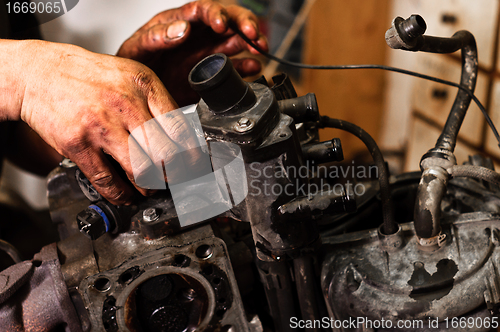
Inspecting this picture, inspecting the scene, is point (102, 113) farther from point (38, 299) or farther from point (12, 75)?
point (38, 299)

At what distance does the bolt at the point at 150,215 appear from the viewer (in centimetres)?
71

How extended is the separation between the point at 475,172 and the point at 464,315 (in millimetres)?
244

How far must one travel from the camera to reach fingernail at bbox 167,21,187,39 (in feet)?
3.29

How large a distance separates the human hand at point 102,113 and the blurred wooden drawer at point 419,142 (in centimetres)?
179

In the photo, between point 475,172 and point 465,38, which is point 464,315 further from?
point 465,38

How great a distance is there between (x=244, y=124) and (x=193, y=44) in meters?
0.67

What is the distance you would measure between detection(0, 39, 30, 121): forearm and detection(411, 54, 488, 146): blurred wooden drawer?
1.67 meters

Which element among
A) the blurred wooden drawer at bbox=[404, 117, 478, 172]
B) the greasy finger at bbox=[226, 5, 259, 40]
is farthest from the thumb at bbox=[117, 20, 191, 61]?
the blurred wooden drawer at bbox=[404, 117, 478, 172]

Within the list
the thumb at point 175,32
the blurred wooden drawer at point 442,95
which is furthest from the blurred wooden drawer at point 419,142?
the thumb at point 175,32

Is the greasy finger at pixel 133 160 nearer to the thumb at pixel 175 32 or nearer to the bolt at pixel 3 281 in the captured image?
the bolt at pixel 3 281

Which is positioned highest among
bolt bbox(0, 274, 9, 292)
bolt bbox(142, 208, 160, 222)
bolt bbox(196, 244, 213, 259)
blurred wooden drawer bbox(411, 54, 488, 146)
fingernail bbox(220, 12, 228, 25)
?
fingernail bbox(220, 12, 228, 25)

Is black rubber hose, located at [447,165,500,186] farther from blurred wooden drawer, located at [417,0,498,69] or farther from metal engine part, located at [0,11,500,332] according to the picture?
blurred wooden drawer, located at [417,0,498,69]

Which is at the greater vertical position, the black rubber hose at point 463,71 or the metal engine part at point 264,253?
the black rubber hose at point 463,71

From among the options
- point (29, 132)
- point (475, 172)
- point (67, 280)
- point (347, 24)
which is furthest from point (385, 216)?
point (347, 24)
